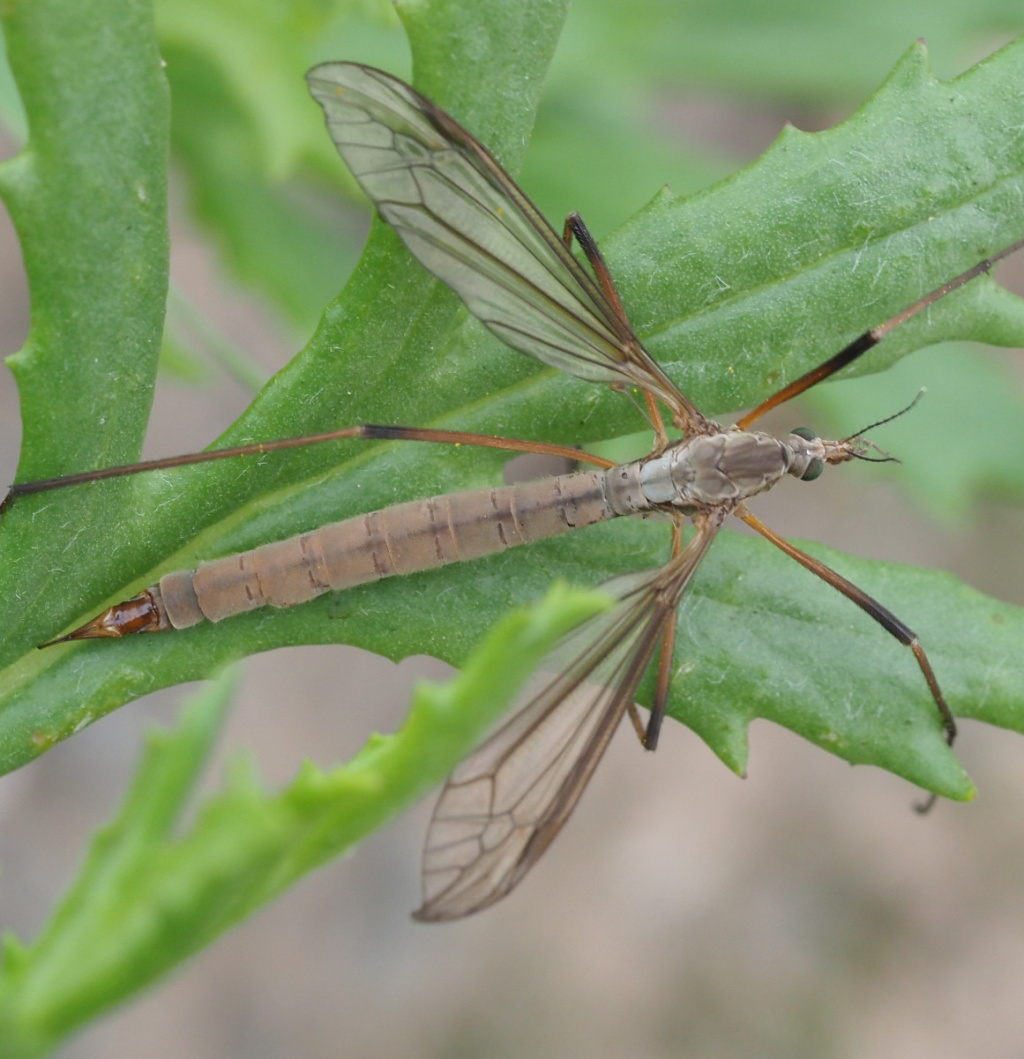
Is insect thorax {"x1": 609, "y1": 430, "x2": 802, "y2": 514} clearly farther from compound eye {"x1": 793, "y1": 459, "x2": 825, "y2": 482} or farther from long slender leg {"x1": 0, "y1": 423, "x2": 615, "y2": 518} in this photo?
long slender leg {"x1": 0, "y1": 423, "x2": 615, "y2": 518}

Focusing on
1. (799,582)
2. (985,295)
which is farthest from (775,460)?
(985,295)

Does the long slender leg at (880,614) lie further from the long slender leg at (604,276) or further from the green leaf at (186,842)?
the green leaf at (186,842)

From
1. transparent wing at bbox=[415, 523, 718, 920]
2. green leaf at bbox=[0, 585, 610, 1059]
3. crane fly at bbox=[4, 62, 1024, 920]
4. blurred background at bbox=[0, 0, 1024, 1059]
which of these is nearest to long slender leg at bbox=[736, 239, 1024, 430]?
crane fly at bbox=[4, 62, 1024, 920]

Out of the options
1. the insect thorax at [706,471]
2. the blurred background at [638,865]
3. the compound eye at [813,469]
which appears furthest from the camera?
the blurred background at [638,865]

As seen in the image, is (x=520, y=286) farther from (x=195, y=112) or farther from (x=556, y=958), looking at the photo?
(x=556, y=958)

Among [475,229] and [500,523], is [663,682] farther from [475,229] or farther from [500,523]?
[475,229]

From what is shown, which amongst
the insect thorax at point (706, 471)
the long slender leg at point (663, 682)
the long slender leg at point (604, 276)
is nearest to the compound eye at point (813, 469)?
the insect thorax at point (706, 471)
